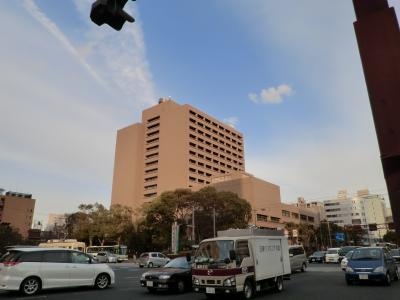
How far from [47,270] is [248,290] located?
7342 mm

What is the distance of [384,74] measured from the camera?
2725 millimetres

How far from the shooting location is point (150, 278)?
13.8m

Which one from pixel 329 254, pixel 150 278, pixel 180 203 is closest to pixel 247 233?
pixel 150 278

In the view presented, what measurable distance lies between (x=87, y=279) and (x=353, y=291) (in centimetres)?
1029

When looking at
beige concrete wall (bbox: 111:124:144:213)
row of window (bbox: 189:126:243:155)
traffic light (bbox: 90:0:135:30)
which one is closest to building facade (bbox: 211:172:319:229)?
row of window (bbox: 189:126:243:155)

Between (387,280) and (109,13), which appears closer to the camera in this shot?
(109,13)

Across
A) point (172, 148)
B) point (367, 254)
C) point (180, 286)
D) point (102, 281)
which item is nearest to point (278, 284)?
point (180, 286)

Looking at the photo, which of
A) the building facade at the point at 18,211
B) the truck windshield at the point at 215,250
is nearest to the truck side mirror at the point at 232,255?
the truck windshield at the point at 215,250

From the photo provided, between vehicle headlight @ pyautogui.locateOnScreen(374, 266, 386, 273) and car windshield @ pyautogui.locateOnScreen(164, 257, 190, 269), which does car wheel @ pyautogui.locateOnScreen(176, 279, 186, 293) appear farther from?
vehicle headlight @ pyautogui.locateOnScreen(374, 266, 386, 273)

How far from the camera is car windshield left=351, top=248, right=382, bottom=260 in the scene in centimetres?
1541

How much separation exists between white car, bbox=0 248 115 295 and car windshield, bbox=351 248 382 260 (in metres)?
10.9

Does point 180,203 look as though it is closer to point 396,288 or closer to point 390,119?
point 396,288

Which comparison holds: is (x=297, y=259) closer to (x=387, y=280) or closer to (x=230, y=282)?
(x=387, y=280)

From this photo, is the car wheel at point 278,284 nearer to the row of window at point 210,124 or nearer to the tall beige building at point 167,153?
the tall beige building at point 167,153
